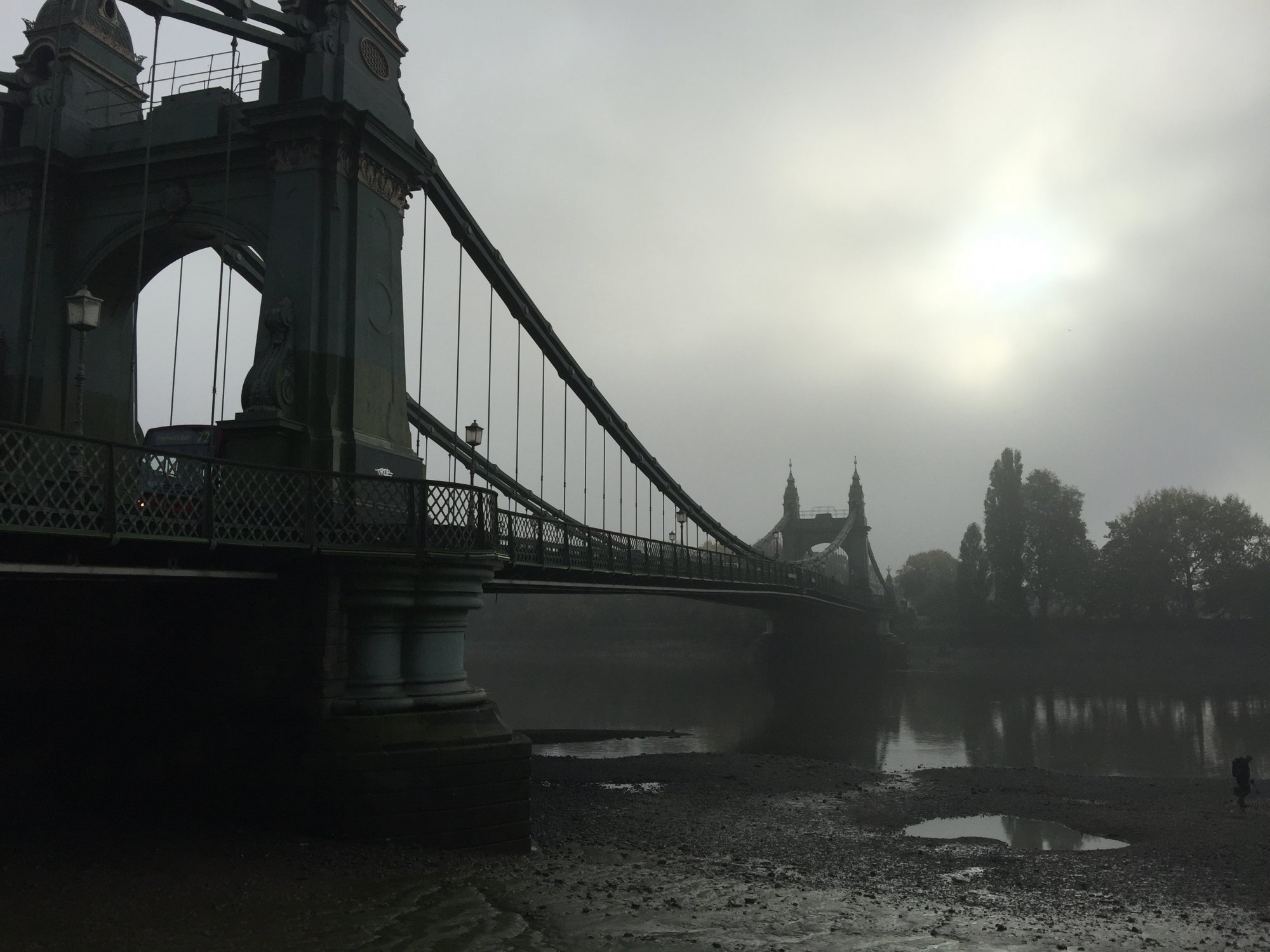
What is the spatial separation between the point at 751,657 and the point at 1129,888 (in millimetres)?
53907

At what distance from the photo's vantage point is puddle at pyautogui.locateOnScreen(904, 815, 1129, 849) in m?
16.2

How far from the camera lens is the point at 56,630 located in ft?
39.6

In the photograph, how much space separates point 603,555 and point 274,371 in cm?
959

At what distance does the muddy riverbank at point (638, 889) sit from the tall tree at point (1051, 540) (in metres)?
57.6

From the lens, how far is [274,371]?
45.6 ft

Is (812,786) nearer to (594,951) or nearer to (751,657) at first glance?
(594,951)

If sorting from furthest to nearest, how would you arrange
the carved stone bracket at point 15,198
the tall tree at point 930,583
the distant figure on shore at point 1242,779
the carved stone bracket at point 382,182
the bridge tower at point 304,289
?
the tall tree at point 930,583, the distant figure on shore at point 1242,779, the carved stone bracket at point 15,198, the carved stone bracket at point 382,182, the bridge tower at point 304,289

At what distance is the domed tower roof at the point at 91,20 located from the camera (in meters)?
16.6

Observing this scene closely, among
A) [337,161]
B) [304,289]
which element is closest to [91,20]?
[337,161]

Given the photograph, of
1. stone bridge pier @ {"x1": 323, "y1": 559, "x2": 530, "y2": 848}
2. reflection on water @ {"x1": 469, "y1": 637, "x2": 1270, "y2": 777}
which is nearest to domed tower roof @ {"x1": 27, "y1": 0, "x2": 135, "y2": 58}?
stone bridge pier @ {"x1": 323, "y1": 559, "x2": 530, "y2": 848}

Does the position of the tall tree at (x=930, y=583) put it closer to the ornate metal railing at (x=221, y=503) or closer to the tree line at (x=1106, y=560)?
the tree line at (x=1106, y=560)

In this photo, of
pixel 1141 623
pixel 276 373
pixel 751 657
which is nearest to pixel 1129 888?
pixel 276 373

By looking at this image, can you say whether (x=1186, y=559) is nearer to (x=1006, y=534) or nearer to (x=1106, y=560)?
(x=1106, y=560)

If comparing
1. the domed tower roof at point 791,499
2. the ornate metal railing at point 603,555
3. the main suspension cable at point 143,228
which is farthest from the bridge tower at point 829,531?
the main suspension cable at point 143,228
